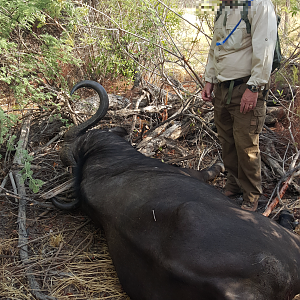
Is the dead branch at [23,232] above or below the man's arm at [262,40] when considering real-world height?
below

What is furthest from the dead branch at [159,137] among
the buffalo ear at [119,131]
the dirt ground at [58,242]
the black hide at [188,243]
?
the black hide at [188,243]

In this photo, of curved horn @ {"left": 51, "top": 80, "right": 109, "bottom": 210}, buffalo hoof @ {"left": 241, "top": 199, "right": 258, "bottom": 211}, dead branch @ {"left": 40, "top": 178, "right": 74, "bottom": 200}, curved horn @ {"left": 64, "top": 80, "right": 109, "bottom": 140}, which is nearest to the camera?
buffalo hoof @ {"left": 241, "top": 199, "right": 258, "bottom": 211}

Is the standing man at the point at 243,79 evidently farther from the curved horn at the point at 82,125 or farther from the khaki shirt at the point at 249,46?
the curved horn at the point at 82,125

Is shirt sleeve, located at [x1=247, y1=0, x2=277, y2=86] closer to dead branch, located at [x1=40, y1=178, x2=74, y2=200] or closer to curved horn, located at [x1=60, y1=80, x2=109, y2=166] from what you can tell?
curved horn, located at [x1=60, y1=80, x2=109, y2=166]

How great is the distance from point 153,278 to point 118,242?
0.53 meters

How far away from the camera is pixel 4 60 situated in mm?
4535

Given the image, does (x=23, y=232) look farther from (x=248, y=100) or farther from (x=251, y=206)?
(x=248, y=100)

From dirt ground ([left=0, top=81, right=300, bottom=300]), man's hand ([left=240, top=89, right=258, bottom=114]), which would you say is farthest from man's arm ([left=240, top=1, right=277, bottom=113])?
Answer: dirt ground ([left=0, top=81, right=300, bottom=300])

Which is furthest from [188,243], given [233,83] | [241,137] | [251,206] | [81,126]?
[81,126]

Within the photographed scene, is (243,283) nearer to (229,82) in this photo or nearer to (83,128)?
(229,82)

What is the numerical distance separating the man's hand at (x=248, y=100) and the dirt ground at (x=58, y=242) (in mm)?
1264

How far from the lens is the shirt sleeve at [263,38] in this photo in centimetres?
277

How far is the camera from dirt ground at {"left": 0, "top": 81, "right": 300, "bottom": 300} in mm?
2609

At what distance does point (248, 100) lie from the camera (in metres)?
2.99
